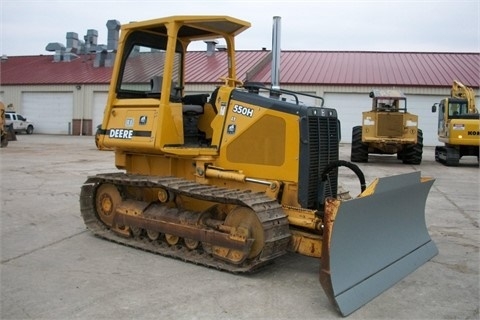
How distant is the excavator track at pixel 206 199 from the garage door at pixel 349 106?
22991mm

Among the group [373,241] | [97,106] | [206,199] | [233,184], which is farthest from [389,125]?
[97,106]

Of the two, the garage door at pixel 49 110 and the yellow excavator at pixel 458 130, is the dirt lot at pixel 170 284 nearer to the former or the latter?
the yellow excavator at pixel 458 130

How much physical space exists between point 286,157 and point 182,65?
7.77 ft

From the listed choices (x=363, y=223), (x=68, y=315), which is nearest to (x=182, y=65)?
(x=363, y=223)

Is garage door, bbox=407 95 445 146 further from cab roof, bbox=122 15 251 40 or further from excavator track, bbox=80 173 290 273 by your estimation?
excavator track, bbox=80 173 290 273

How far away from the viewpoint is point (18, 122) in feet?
109

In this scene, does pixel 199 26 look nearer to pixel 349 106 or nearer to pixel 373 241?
pixel 373 241

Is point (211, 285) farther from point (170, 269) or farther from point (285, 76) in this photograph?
point (285, 76)

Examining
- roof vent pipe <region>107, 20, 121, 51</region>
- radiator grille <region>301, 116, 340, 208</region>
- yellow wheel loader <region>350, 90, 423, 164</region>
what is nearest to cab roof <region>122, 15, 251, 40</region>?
radiator grille <region>301, 116, 340, 208</region>

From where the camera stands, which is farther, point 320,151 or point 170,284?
point 320,151

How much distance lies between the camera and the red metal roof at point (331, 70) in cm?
2844

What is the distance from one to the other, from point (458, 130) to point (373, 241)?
14.2m

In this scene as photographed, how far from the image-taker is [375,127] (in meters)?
18.1

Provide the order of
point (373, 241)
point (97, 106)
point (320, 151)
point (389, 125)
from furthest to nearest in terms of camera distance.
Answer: point (97, 106), point (389, 125), point (320, 151), point (373, 241)
